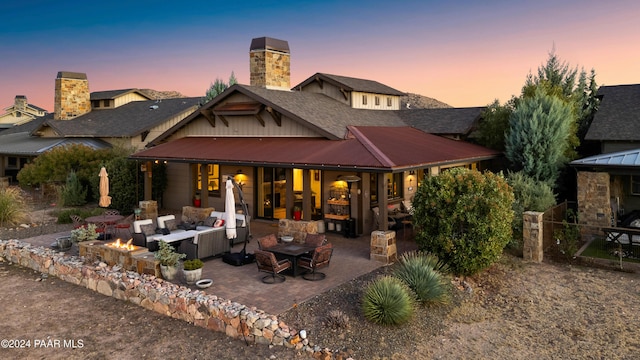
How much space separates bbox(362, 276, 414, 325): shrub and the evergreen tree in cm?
1244

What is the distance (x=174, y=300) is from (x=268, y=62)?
13.7 m

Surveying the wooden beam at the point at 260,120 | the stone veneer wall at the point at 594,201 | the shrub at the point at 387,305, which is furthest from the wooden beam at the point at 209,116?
the stone veneer wall at the point at 594,201

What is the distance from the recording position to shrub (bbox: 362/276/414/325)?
766 centimetres

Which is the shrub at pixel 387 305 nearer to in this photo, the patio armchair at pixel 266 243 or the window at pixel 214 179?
the patio armchair at pixel 266 243

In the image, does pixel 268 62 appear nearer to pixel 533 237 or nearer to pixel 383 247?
pixel 383 247

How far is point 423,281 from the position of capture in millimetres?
8781

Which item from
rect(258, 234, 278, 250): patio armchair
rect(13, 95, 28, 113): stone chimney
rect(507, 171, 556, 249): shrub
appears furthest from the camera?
rect(13, 95, 28, 113): stone chimney

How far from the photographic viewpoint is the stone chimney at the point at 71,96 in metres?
32.8

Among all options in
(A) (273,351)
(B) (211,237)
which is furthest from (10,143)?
(A) (273,351)

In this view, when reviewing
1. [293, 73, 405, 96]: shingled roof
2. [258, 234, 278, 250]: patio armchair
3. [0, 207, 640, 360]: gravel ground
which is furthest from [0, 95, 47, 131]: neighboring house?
[258, 234, 278, 250]: patio armchair

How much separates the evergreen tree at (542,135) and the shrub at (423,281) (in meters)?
10.9

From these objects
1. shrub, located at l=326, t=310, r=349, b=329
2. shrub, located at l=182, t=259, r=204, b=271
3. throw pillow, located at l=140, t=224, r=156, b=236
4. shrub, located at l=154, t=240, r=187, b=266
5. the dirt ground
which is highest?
throw pillow, located at l=140, t=224, r=156, b=236

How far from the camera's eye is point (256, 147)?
16797mm

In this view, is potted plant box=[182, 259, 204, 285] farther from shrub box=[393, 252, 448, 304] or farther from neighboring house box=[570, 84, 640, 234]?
neighboring house box=[570, 84, 640, 234]
